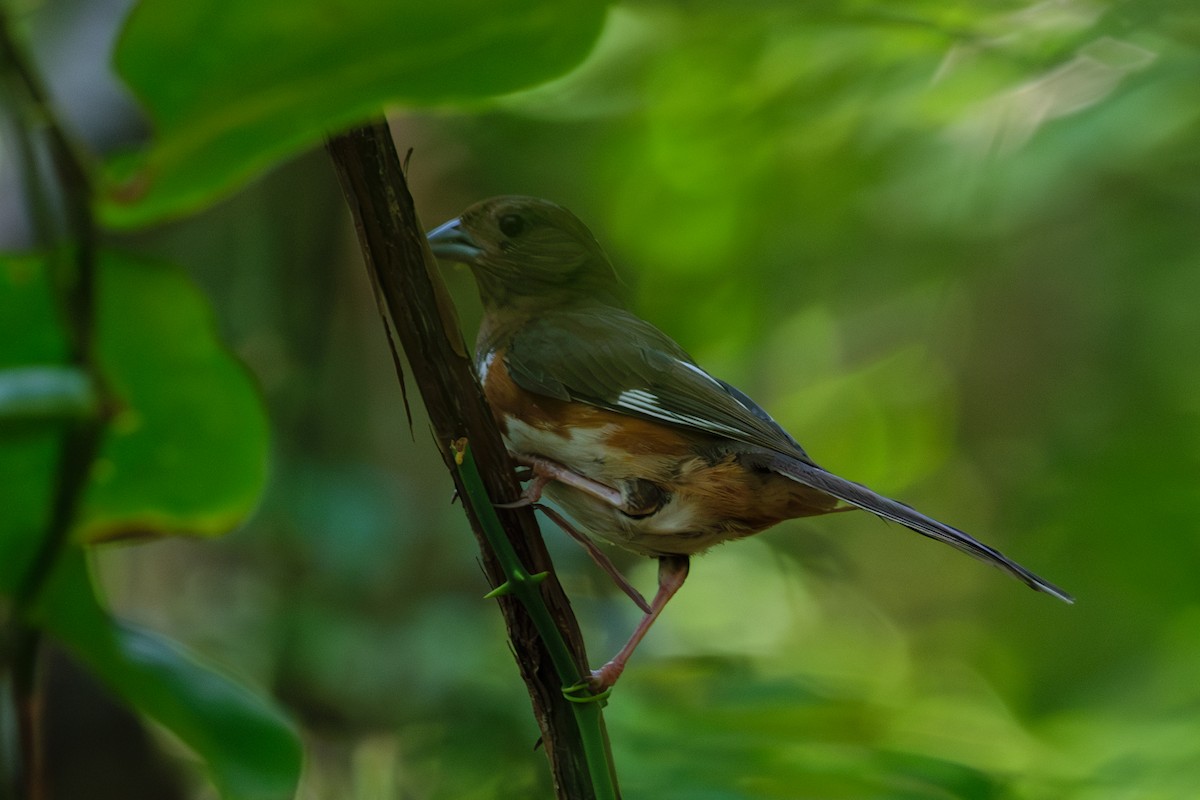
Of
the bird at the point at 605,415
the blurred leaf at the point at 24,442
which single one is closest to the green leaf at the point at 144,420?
the blurred leaf at the point at 24,442

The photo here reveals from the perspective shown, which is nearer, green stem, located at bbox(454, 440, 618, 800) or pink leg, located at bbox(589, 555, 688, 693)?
green stem, located at bbox(454, 440, 618, 800)

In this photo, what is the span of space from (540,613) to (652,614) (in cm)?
36

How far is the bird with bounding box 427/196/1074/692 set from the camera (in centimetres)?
147

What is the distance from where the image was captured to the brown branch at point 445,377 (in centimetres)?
87

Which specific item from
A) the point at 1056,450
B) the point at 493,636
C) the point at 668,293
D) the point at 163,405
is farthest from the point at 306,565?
the point at 163,405

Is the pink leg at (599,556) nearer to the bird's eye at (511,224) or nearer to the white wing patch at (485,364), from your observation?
the white wing patch at (485,364)

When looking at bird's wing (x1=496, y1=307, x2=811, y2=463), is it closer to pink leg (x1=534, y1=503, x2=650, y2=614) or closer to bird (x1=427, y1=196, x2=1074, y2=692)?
bird (x1=427, y1=196, x2=1074, y2=692)

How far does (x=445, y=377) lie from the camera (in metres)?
0.93

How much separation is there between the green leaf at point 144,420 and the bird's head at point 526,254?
882 mm

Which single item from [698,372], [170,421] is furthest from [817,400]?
[170,421]

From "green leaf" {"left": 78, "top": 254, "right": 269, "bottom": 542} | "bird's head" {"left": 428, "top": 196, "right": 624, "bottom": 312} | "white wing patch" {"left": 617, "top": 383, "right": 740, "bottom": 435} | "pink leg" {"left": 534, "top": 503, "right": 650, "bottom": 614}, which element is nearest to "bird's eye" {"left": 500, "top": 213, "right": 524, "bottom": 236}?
"bird's head" {"left": 428, "top": 196, "right": 624, "bottom": 312}

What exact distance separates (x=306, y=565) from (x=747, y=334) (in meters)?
1.45

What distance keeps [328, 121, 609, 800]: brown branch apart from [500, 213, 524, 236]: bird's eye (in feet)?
1.93

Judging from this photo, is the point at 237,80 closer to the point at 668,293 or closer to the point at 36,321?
the point at 36,321
